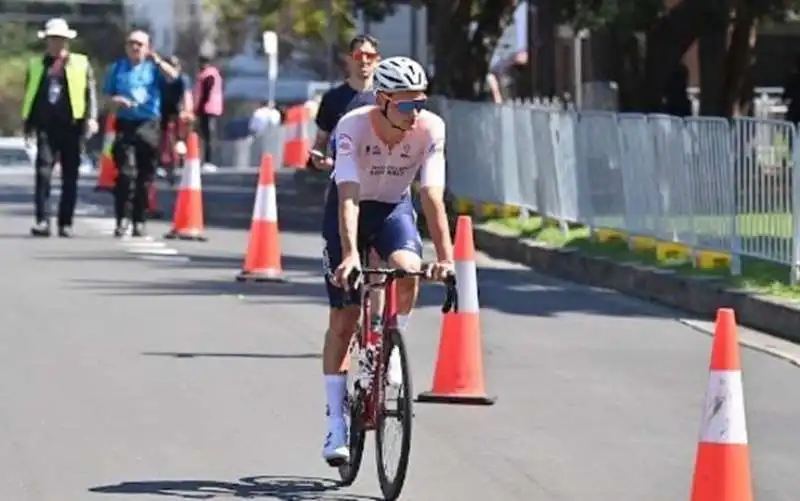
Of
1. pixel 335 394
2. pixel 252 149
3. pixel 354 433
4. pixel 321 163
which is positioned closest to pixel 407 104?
pixel 335 394

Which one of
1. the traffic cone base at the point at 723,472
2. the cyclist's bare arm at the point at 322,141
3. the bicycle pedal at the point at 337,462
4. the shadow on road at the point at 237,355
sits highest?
the cyclist's bare arm at the point at 322,141

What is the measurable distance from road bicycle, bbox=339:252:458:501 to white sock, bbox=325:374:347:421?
0.13 feet

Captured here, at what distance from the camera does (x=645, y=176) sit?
18703mm

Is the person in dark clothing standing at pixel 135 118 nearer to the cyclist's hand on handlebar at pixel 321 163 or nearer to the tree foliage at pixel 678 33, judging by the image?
the tree foliage at pixel 678 33

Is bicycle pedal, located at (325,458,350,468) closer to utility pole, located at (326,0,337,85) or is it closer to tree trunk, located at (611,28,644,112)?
tree trunk, located at (611,28,644,112)

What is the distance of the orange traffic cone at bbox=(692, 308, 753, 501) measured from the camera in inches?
314

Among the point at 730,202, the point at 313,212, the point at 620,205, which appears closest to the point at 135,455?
the point at 730,202

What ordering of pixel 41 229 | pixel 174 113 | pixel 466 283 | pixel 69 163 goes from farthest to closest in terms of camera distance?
pixel 174 113 → pixel 41 229 → pixel 69 163 → pixel 466 283

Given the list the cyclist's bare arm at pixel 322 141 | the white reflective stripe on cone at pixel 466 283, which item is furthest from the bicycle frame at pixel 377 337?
the cyclist's bare arm at pixel 322 141

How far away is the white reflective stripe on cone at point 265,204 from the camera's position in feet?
56.8

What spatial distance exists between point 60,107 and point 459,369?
9827 millimetres

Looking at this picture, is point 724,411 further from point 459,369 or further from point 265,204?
point 265,204

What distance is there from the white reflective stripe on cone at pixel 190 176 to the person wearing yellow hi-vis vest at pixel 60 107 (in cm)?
112

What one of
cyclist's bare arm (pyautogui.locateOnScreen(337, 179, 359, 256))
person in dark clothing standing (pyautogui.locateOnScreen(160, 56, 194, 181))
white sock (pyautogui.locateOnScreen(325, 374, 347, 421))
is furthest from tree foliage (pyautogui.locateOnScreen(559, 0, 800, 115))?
cyclist's bare arm (pyautogui.locateOnScreen(337, 179, 359, 256))
